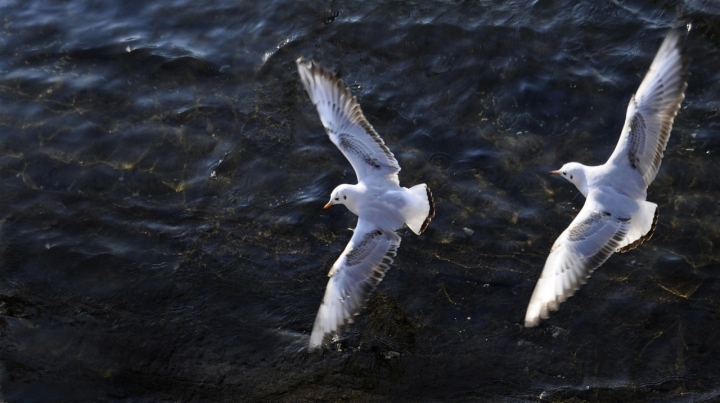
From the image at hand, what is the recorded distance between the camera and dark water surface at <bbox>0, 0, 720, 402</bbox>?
6707 mm

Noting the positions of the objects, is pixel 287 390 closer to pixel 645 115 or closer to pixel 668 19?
pixel 645 115

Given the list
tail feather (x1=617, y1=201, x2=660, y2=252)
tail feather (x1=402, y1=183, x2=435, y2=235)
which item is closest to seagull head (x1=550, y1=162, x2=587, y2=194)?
tail feather (x1=617, y1=201, x2=660, y2=252)

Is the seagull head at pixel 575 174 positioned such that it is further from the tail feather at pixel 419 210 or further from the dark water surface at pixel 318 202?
the tail feather at pixel 419 210

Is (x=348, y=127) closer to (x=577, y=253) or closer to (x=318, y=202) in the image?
(x=318, y=202)

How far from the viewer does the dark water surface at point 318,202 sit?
22.0ft

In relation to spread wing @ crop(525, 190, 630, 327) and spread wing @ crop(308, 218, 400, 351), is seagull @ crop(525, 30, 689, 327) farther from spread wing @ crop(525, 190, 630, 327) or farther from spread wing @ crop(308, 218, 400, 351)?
spread wing @ crop(308, 218, 400, 351)

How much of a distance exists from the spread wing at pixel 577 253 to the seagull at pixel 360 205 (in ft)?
4.06

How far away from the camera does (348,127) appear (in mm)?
7719

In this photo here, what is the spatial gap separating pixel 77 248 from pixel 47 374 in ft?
5.00

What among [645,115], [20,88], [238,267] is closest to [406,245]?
[238,267]

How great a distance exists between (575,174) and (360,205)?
2.14 m

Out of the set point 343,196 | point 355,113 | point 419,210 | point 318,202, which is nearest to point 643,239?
point 419,210

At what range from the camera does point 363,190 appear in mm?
7375

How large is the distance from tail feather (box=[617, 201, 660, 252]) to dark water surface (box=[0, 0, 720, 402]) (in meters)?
0.41
